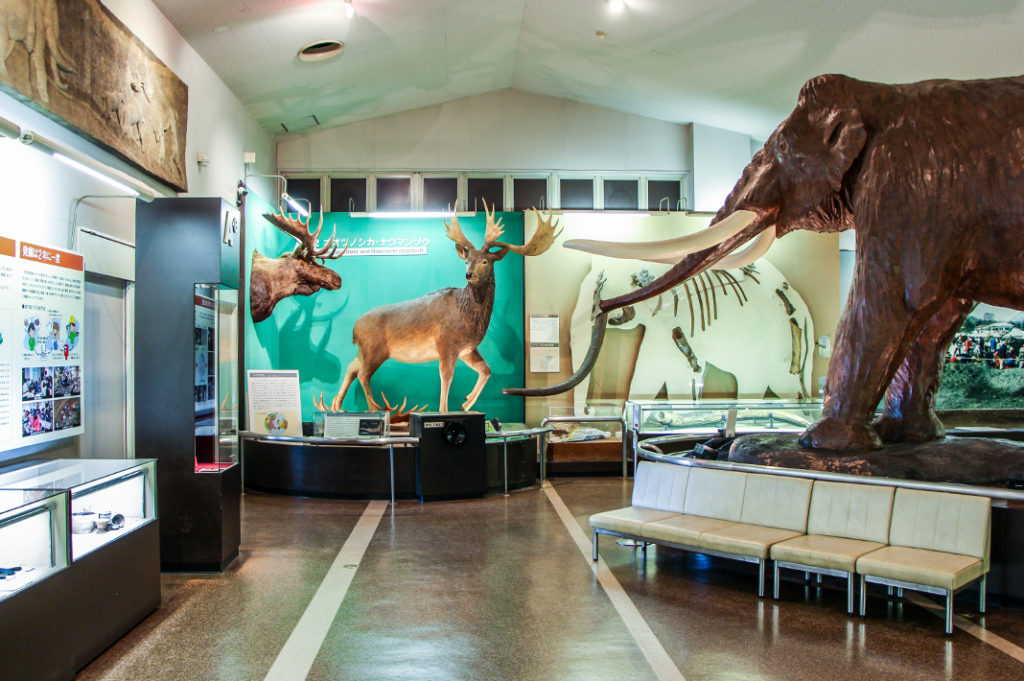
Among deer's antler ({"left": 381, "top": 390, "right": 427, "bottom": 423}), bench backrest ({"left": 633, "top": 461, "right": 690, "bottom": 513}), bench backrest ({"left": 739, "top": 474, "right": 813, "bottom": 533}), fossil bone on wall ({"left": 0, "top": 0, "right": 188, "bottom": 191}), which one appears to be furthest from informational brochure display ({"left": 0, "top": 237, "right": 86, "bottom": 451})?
deer's antler ({"left": 381, "top": 390, "right": 427, "bottom": 423})

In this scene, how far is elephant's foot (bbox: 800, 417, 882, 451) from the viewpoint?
4.87 meters

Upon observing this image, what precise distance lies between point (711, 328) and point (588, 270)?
193 cm

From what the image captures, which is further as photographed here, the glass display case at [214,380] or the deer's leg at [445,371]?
the deer's leg at [445,371]

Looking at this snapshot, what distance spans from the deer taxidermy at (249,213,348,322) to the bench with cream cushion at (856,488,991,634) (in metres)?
7.16

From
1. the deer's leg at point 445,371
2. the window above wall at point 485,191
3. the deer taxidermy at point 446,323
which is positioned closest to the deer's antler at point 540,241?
the deer taxidermy at point 446,323

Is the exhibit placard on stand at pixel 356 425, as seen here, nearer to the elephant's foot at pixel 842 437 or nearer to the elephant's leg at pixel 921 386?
the elephant's foot at pixel 842 437

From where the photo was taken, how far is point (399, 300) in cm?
1103

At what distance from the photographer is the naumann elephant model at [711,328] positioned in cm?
1084

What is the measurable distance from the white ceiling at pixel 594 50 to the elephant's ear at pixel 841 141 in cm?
309

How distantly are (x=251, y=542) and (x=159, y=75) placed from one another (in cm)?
422

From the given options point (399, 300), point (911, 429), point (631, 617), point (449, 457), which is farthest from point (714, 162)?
point (631, 617)

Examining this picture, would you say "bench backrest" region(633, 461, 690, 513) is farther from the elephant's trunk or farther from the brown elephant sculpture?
the elephant's trunk

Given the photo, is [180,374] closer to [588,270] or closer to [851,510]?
[851,510]

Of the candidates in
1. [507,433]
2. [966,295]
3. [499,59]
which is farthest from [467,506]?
[499,59]
